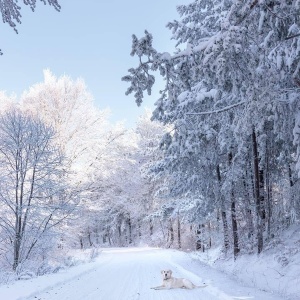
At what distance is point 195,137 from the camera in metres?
13.1

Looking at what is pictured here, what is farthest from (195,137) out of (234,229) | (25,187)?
(25,187)

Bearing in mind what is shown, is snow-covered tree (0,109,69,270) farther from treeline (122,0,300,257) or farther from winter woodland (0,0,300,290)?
treeline (122,0,300,257)

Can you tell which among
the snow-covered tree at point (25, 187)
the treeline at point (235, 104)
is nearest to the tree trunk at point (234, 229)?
the treeline at point (235, 104)

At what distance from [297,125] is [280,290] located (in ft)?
13.1

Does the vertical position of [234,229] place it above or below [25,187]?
below

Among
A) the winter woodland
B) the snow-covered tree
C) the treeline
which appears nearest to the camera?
the treeline

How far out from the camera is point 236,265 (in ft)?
42.5

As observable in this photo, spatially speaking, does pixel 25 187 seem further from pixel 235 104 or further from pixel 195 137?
pixel 235 104

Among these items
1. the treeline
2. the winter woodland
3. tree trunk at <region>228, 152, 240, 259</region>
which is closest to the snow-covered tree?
the winter woodland

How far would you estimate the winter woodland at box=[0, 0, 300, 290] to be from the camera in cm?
652

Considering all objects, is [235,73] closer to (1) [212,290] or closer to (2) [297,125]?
(2) [297,125]

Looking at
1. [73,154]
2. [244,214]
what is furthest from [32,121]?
[244,214]

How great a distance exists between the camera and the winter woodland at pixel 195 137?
6.52 m

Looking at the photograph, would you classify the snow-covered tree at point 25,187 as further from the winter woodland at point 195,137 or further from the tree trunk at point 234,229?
the tree trunk at point 234,229
